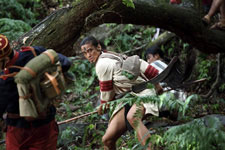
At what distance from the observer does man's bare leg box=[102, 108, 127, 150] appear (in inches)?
192

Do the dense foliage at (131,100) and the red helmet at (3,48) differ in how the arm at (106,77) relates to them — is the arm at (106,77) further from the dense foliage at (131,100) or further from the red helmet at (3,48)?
the red helmet at (3,48)

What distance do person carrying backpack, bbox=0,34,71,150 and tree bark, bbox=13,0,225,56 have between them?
1812mm

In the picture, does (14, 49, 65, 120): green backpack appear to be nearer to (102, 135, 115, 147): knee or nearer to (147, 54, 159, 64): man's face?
(102, 135, 115, 147): knee

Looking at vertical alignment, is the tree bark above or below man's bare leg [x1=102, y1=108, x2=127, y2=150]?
above

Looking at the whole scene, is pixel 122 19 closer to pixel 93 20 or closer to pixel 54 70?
pixel 93 20

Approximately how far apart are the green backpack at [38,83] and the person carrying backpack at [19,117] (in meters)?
0.30

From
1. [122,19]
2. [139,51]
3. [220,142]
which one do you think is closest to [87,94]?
[139,51]

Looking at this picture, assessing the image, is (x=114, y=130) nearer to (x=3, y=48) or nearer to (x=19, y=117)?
(x=19, y=117)

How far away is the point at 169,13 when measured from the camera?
6766 mm

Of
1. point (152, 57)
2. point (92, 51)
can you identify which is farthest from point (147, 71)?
point (152, 57)

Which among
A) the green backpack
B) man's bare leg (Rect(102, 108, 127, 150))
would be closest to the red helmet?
the green backpack

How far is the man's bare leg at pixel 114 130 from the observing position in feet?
16.0

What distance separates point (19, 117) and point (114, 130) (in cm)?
180

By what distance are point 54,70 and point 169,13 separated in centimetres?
417
